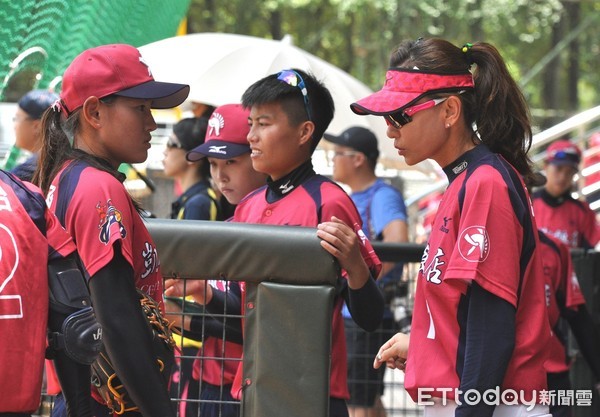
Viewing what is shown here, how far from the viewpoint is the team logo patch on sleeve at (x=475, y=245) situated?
125 inches

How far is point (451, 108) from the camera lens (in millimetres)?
3514

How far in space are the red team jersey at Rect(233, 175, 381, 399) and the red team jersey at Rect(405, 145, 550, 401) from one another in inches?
24.4

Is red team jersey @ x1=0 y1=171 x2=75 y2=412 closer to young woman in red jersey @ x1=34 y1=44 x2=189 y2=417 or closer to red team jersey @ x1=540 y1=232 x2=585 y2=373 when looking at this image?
young woman in red jersey @ x1=34 y1=44 x2=189 y2=417

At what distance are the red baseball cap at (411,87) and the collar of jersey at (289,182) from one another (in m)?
0.74

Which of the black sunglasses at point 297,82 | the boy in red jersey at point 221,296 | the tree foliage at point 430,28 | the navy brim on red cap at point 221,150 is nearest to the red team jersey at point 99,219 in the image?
the boy in red jersey at point 221,296

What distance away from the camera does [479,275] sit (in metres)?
3.17

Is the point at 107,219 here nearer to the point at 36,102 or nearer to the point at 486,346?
the point at 486,346

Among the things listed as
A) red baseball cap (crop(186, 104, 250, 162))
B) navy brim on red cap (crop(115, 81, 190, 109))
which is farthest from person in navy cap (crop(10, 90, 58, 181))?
navy brim on red cap (crop(115, 81, 190, 109))

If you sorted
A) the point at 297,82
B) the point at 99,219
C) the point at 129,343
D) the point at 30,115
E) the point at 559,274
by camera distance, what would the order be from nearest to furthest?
1. the point at 129,343
2. the point at 99,219
3. the point at 297,82
4. the point at 559,274
5. the point at 30,115

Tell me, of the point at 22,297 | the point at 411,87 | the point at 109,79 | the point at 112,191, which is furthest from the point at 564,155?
the point at 22,297

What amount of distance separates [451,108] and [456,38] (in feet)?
65.3

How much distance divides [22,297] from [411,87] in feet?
5.12

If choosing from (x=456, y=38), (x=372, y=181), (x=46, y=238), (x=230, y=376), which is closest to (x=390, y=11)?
(x=456, y=38)

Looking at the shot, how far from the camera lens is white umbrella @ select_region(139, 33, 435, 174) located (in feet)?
24.2
